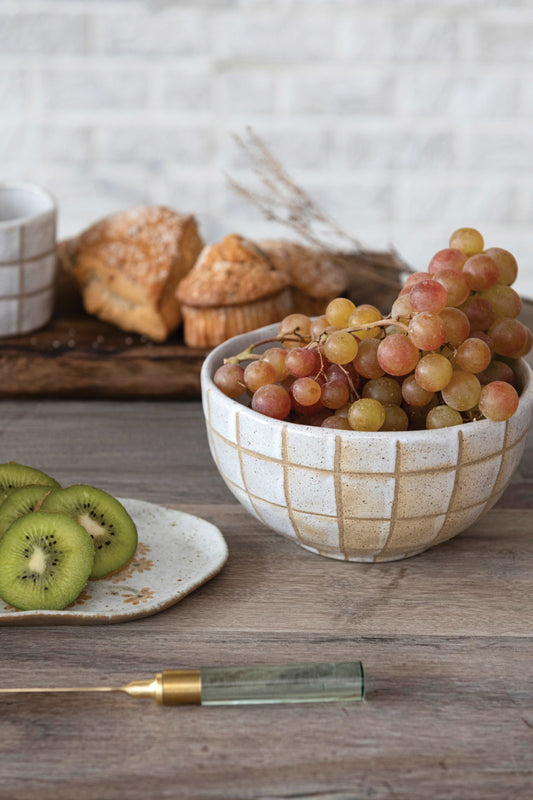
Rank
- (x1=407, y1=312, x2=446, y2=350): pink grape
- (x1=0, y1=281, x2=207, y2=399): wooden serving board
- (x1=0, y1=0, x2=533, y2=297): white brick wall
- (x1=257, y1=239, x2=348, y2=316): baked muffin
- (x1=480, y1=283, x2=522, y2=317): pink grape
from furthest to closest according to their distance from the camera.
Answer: (x1=0, y1=0, x2=533, y2=297): white brick wall < (x1=257, y1=239, x2=348, y2=316): baked muffin < (x1=0, y1=281, x2=207, y2=399): wooden serving board < (x1=480, y1=283, x2=522, y2=317): pink grape < (x1=407, y1=312, x2=446, y2=350): pink grape

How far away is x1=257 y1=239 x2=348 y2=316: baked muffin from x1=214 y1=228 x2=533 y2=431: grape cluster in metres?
0.49

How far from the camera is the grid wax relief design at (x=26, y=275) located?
1125 mm

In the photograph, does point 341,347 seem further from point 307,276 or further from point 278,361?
point 307,276

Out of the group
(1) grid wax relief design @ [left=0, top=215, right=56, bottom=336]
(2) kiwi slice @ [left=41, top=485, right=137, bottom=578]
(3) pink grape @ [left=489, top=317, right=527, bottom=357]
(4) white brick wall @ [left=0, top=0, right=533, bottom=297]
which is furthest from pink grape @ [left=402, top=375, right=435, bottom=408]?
(4) white brick wall @ [left=0, top=0, right=533, bottom=297]

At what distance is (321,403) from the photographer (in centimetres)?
67

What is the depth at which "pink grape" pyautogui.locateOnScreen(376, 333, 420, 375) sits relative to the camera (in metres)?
0.63

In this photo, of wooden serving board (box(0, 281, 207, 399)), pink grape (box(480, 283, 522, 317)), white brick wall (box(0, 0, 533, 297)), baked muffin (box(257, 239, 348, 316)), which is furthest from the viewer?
white brick wall (box(0, 0, 533, 297))

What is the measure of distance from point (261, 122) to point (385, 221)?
0.42 m

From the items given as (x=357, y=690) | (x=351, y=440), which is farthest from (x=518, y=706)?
(x=351, y=440)

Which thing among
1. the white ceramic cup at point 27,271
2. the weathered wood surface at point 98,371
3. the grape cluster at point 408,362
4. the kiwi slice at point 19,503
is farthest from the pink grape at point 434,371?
the white ceramic cup at point 27,271

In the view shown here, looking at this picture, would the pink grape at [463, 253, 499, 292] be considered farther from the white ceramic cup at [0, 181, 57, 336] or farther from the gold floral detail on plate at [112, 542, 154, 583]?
the white ceramic cup at [0, 181, 57, 336]

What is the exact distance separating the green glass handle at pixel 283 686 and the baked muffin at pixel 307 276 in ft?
Answer: 2.38

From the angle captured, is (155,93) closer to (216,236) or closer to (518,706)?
(216,236)

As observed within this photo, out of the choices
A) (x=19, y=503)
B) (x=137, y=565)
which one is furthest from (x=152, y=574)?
(x=19, y=503)
